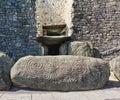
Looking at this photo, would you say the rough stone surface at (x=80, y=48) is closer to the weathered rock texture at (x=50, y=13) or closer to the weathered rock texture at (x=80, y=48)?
the weathered rock texture at (x=80, y=48)

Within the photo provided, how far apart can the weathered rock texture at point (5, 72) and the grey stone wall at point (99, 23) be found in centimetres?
583

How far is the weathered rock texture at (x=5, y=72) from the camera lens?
4.68 m

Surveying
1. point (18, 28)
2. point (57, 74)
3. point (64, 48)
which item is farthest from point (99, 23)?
point (57, 74)

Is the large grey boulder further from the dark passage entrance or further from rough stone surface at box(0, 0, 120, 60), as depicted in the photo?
the dark passage entrance

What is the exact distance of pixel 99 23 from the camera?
10.6 meters

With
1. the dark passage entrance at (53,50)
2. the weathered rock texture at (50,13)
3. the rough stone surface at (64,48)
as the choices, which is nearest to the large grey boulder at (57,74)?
the rough stone surface at (64,48)

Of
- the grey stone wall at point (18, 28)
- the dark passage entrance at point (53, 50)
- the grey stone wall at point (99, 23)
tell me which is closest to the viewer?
the grey stone wall at point (18, 28)

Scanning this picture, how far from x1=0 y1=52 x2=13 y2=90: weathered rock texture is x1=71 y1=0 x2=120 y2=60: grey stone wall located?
5831mm

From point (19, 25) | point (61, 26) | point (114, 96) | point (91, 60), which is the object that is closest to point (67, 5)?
point (61, 26)

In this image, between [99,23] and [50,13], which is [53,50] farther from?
[50,13]

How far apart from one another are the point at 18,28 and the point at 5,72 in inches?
181

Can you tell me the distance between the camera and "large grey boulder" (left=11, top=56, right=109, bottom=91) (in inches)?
185

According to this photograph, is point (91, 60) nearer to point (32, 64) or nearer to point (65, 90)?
point (65, 90)

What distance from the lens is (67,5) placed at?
38.0 ft
